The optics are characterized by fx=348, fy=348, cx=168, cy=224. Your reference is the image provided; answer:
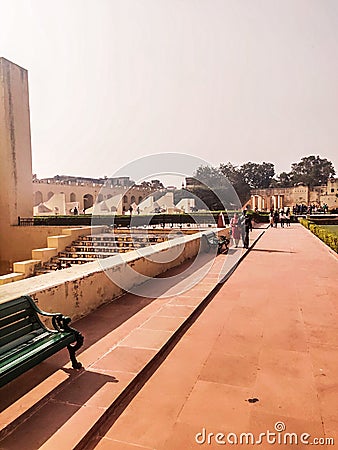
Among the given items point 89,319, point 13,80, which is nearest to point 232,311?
point 89,319

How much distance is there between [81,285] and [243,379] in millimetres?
2140

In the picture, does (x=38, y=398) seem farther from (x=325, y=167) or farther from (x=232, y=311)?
(x=325, y=167)

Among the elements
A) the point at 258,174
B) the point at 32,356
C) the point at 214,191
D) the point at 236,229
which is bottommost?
the point at 32,356

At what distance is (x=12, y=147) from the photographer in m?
17.5

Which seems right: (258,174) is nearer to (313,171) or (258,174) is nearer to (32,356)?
(313,171)

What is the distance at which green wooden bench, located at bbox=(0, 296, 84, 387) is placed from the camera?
2.25m

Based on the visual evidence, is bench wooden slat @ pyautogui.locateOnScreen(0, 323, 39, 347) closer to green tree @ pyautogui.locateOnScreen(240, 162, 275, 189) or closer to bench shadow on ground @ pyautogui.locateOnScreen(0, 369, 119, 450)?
bench shadow on ground @ pyautogui.locateOnScreen(0, 369, 119, 450)

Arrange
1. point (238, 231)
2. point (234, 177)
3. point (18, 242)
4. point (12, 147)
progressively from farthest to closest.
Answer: point (234, 177)
point (12, 147)
point (18, 242)
point (238, 231)

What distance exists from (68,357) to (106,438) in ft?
3.63

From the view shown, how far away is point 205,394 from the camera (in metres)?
2.45

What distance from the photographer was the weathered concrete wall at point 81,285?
343 cm

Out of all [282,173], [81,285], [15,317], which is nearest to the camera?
[15,317]

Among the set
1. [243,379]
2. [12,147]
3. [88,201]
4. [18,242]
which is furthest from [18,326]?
[88,201]

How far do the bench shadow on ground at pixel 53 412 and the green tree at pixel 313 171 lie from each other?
6878 cm
